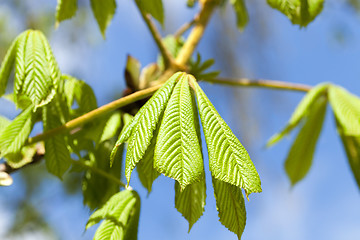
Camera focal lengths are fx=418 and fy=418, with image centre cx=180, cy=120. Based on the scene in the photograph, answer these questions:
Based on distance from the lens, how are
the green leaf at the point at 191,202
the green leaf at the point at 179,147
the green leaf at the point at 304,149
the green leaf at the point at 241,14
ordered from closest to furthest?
the green leaf at the point at 179,147 → the green leaf at the point at 191,202 → the green leaf at the point at 241,14 → the green leaf at the point at 304,149

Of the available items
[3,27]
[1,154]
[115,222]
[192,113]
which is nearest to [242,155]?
[192,113]

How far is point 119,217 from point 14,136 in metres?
0.29

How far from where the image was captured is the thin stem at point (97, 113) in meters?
0.88

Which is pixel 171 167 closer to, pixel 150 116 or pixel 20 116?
pixel 150 116

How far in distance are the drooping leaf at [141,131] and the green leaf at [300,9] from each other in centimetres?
39

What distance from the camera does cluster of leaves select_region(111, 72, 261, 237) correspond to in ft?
2.29

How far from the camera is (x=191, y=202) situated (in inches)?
33.0

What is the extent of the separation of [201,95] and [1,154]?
17.7 inches

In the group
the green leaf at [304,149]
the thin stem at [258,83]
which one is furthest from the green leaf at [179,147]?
the green leaf at [304,149]

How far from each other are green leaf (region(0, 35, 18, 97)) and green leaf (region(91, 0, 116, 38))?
23 cm

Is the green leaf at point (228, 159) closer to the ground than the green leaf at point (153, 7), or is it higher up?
closer to the ground

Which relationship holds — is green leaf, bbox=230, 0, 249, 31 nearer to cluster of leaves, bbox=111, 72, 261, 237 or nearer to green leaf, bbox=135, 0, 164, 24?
green leaf, bbox=135, 0, 164, 24

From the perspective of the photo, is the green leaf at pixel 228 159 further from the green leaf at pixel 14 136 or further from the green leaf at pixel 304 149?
the green leaf at pixel 304 149

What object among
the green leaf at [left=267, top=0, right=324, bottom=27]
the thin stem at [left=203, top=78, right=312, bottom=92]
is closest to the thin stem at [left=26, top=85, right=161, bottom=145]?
the green leaf at [left=267, top=0, right=324, bottom=27]
